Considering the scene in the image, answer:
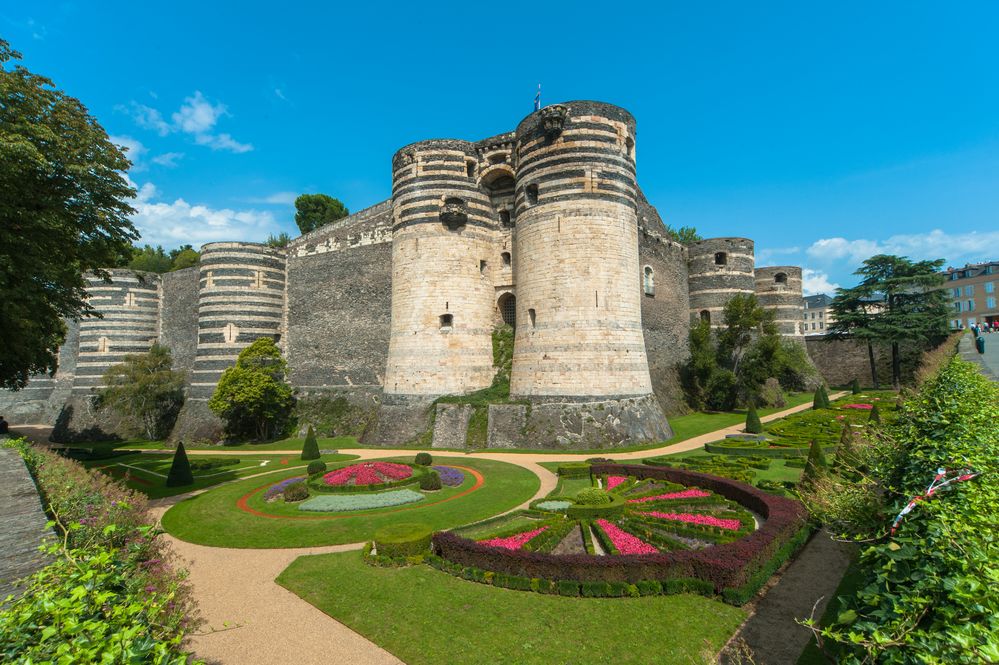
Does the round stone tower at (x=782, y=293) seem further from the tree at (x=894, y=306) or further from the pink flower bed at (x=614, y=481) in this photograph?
the pink flower bed at (x=614, y=481)

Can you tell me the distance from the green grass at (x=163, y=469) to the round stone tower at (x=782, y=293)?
3991cm

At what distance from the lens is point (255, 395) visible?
3009cm

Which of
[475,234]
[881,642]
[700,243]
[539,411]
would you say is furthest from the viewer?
[700,243]

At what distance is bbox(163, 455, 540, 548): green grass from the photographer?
13.0 meters

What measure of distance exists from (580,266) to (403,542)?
16.8 metres

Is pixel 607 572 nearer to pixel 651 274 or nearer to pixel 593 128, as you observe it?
pixel 593 128

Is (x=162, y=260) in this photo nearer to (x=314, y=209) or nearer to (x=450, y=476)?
(x=314, y=209)

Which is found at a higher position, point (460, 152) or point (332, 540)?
point (460, 152)

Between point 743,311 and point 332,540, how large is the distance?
32.7 m

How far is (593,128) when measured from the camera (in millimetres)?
25297

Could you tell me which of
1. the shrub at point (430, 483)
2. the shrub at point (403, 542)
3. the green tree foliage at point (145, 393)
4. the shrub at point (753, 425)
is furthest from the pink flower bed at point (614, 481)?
the green tree foliage at point (145, 393)

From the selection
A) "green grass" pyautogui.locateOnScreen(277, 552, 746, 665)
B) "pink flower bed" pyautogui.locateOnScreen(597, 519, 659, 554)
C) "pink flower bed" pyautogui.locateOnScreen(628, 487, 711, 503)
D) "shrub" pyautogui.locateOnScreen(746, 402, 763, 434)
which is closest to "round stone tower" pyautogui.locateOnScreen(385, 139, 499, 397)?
"shrub" pyautogui.locateOnScreen(746, 402, 763, 434)

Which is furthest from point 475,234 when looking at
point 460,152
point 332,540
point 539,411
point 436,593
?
point 436,593

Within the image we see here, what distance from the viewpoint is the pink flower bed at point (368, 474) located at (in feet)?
57.7
